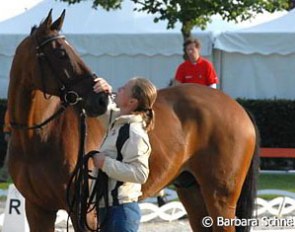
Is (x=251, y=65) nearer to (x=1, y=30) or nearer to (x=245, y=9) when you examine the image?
(x=245, y=9)

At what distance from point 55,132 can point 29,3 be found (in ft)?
50.8

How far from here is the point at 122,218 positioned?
13.3ft

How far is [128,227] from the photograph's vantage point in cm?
407

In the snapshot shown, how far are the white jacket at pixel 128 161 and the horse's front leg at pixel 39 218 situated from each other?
4.14 ft

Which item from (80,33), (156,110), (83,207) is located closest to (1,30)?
(80,33)

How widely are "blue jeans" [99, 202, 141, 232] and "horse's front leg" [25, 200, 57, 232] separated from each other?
4.17 feet

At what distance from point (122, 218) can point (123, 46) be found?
10.5m

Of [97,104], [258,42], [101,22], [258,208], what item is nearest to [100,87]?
[97,104]

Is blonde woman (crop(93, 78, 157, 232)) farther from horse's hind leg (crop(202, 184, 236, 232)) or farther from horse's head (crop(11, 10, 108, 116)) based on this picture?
horse's hind leg (crop(202, 184, 236, 232))

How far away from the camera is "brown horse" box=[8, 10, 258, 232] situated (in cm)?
517

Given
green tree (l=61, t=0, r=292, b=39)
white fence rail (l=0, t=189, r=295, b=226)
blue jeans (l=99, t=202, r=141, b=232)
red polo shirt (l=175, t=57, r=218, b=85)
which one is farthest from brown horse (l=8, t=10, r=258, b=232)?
green tree (l=61, t=0, r=292, b=39)

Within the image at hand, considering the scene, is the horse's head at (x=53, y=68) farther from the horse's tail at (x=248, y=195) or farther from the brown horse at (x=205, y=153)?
the horse's tail at (x=248, y=195)

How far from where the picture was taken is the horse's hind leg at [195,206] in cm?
614

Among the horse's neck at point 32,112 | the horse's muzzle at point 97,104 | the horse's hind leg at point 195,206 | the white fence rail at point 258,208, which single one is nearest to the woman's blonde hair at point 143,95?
the horse's muzzle at point 97,104
